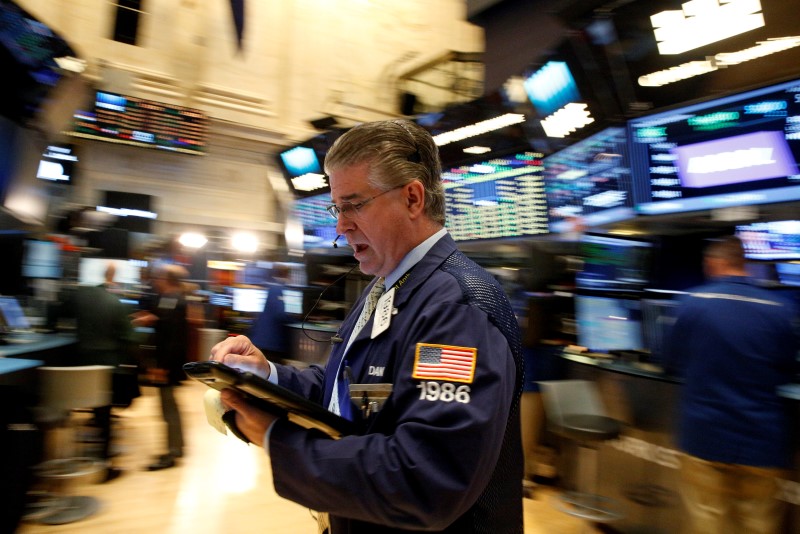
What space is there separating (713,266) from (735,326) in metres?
0.38

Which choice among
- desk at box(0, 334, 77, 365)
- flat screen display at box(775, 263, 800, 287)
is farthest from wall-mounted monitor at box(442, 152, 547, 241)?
desk at box(0, 334, 77, 365)

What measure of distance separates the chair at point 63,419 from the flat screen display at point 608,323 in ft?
12.6

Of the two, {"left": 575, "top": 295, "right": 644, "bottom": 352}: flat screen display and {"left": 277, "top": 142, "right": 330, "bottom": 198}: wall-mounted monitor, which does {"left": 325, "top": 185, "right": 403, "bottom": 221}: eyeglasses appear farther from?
{"left": 277, "top": 142, "right": 330, "bottom": 198}: wall-mounted monitor

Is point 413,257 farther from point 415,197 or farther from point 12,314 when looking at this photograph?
point 12,314

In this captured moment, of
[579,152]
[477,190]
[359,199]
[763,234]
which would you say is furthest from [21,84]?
[763,234]

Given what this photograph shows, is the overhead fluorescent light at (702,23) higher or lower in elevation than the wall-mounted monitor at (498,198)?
higher

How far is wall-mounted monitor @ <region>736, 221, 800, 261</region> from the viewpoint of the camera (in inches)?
139

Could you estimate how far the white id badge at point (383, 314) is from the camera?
114 cm

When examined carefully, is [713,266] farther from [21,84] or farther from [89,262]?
[89,262]

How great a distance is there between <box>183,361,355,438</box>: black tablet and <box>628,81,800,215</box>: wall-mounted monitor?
10.2ft

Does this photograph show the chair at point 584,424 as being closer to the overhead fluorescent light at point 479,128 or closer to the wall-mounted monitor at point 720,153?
the wall-mounted monitor at point 720,153

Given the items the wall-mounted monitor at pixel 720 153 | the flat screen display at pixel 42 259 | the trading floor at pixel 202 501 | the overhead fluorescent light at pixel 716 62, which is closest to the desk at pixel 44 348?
the trading floor at pixel 202 501

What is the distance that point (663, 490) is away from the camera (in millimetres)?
3336

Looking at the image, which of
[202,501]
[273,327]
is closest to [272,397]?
[202,501]
